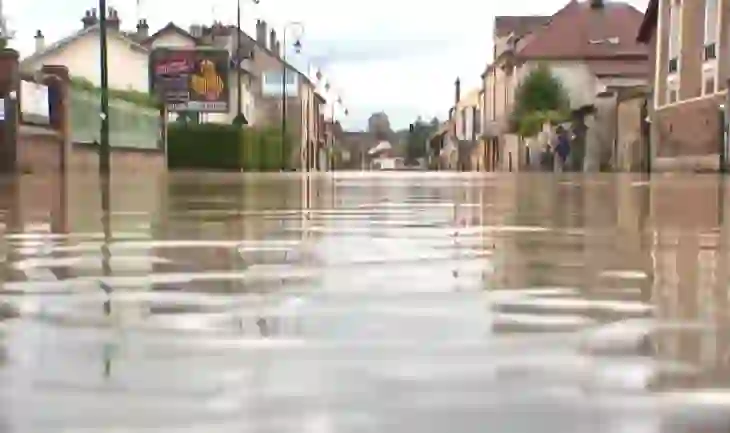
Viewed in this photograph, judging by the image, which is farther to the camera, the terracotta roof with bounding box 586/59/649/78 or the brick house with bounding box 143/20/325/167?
the terracotta roof with bounding box 586/59/649/78

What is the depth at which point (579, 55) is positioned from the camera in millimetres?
97500

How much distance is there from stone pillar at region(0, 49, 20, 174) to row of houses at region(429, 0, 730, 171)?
85.0 feet

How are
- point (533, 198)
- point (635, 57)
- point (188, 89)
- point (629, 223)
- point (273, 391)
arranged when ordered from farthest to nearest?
point (635, 57) → point (188, 89) → point (533, 198) → point (629, 223) → point (273, 391)

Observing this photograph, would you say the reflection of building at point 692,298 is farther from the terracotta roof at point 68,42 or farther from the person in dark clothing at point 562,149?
the terracotta roof at point 68,42

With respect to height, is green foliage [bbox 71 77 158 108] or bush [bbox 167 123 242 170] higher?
green foliage [bbox 71 77 158 108]

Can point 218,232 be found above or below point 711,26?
below

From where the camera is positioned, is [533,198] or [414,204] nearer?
[414,204]

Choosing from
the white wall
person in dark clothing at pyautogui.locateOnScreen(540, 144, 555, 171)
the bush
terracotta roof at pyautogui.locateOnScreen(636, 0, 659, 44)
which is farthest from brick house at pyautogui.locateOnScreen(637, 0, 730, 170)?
the white wall

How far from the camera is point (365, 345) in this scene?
505cm

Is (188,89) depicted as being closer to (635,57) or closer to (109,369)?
(635,57)

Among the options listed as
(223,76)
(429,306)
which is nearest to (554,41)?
(223,76)

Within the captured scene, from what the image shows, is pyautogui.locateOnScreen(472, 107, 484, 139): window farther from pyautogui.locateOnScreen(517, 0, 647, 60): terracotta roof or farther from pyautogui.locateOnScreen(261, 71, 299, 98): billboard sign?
pyautogui.locateOnScreen(261, 71, 299, 98): billboard sign

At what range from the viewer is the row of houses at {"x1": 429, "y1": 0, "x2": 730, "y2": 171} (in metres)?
51.9

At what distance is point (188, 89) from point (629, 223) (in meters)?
60.2
